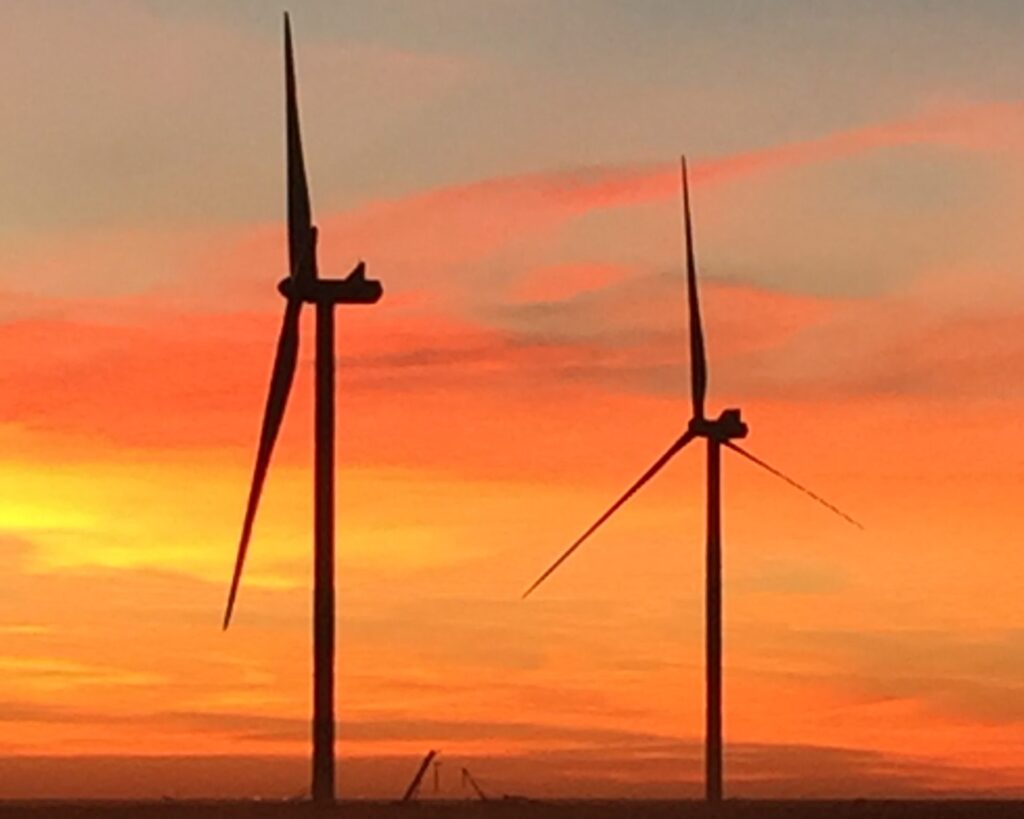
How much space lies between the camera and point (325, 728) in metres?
77.7

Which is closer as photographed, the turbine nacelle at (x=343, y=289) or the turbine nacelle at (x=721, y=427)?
the turbine nacelle at (x=343, y=289)

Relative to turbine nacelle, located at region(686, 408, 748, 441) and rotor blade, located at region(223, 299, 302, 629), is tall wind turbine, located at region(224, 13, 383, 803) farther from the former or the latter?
turbine nacelle, located at region(686, 408, 748, 441)

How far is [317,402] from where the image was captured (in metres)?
77.4

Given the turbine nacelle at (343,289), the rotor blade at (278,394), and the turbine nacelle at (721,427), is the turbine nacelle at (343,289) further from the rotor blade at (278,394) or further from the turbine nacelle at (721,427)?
the turbine nacelle at (721,427)

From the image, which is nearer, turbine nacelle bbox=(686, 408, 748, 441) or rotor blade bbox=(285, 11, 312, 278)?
rotor blade bbox=(285, 11, 312, 278)

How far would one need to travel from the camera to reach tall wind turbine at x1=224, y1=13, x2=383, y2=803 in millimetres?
76562

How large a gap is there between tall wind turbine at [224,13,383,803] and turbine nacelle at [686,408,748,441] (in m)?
30.4

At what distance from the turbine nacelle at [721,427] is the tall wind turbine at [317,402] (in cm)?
3039

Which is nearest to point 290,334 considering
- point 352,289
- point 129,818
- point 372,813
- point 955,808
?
point 352,289

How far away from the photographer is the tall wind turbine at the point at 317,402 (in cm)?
7656

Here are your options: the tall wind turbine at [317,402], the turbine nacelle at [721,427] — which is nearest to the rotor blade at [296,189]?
the tall wind turbine at [317,402]

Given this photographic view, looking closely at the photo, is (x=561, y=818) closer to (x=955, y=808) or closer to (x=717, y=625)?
(x=717, y=625)

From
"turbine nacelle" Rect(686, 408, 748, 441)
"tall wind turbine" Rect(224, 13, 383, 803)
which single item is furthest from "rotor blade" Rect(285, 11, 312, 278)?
"turbine nacelle" Rect(686, 408, 748, 441)

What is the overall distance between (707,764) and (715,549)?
26.6 feet
